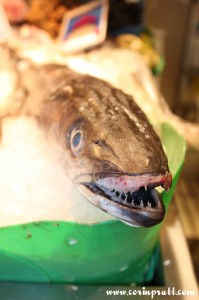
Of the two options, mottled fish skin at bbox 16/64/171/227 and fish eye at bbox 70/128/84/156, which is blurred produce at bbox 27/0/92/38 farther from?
fish eye at bbox 70/128/84/156

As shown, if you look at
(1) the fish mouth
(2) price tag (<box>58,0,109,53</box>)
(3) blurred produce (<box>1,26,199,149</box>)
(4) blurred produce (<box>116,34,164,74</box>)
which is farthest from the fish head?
(4) blurred produce (<box>116,34,164,74</box>)

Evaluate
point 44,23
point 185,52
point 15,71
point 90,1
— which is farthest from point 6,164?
point 185,52

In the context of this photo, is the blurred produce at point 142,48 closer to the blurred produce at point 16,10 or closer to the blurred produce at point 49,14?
the blurred produce at point 49,14

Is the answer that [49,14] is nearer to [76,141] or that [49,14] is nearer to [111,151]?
[76,141]

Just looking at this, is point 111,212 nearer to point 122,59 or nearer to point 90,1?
point 122,59

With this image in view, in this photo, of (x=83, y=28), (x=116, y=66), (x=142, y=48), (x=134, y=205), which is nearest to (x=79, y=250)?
(x=134, y=205)

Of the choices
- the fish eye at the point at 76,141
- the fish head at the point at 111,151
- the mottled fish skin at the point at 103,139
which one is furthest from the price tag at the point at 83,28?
the fish eye at the point at 76,141
